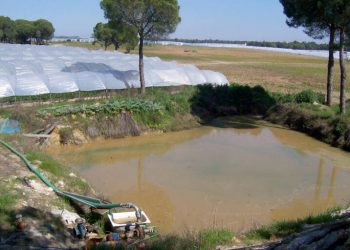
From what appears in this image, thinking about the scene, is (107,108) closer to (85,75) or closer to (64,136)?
(64,136)

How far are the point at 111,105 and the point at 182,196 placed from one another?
780 centimetres

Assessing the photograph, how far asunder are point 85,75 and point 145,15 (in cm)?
441

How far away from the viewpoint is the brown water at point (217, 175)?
34.6ft

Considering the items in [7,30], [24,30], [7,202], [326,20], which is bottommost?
[7,202]

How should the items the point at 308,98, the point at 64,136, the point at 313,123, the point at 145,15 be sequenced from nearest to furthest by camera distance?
the point at 64,136 < the point at 313,123 < the point at 145,15 < the point at 308,98

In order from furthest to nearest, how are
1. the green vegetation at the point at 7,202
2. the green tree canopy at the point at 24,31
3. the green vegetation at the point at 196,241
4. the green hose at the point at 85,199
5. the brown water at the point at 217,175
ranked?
1. the green tree canopy at the point at 24,31
2. the brown water at the point at 217,175
3. the green hose at the point at 85,199
4. the green vegetation at the point at 7,202
5. the green vegetation at the point at 196,241

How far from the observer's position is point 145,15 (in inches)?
783

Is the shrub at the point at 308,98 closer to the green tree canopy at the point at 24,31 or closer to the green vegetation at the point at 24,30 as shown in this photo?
the green vegetation at the point at 24,30

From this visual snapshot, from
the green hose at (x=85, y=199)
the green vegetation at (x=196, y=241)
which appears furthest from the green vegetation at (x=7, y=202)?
the green vegetation at (x=196, y=241)

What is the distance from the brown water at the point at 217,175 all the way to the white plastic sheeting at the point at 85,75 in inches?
178

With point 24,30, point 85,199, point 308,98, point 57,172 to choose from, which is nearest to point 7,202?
point 85,199

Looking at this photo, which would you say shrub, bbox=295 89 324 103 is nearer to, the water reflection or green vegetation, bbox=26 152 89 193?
the water reflection

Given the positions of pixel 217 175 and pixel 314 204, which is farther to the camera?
pixel 217 175

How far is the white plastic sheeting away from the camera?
1922cm
